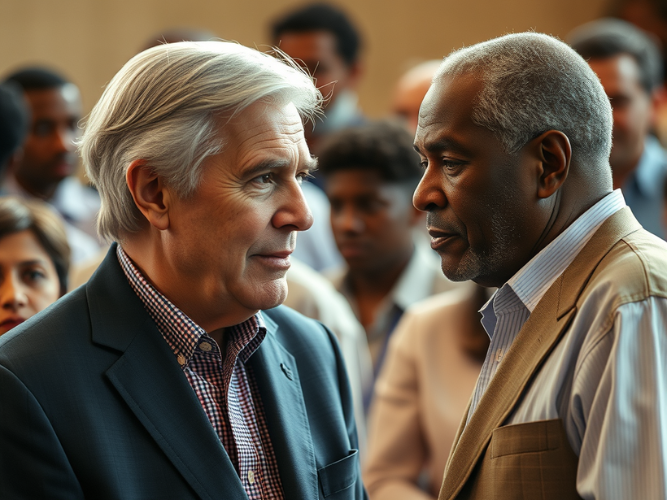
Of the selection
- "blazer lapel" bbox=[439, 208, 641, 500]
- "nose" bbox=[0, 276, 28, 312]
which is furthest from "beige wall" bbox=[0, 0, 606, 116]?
"blazer lapel" bbox=[439, 208, 641, 500]


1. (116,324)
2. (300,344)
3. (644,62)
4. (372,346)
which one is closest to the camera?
(116,324)

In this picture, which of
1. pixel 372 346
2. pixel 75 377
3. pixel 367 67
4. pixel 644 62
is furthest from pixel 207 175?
pixel 367 67

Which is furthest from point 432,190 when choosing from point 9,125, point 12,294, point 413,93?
point 413,93

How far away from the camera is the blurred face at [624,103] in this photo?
3.76 metres

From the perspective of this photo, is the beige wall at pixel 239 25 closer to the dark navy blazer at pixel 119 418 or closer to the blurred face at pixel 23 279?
the blurred face at pixel 23 279

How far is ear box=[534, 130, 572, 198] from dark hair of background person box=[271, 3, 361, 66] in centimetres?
355

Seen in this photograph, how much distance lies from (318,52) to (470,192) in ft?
11.3

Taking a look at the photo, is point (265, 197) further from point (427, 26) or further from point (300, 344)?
point (427, 26)

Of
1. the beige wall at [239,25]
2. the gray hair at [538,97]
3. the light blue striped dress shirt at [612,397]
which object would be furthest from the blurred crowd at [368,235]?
the beige wall at [239,25]

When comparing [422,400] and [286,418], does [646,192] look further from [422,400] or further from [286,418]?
[286,418]

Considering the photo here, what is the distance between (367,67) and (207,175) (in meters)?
5.86

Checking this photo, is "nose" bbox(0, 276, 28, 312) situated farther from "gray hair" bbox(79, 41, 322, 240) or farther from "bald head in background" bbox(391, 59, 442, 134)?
"bald head in background" bbox(391, 59, 442, 134)

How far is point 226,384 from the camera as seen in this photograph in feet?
5.86

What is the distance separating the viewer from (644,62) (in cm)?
389
